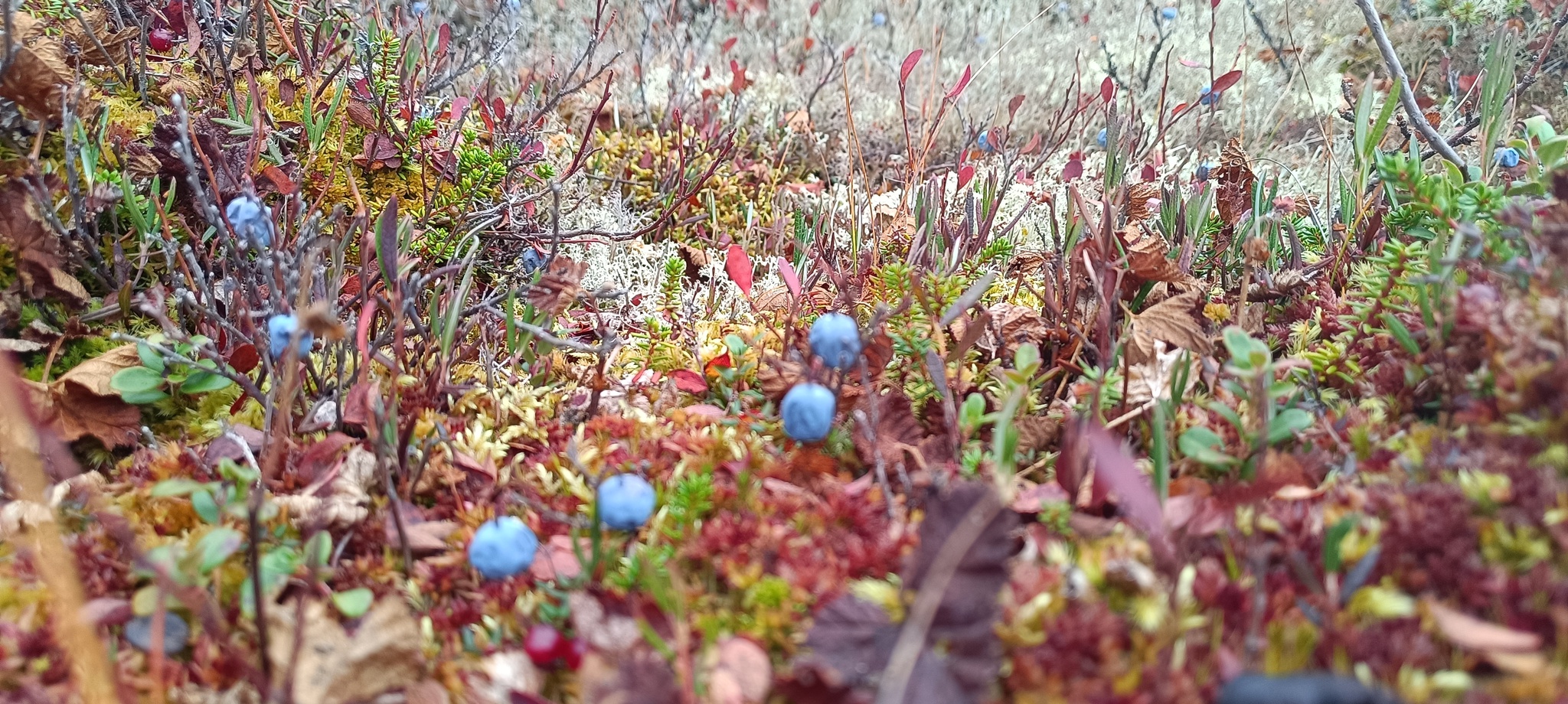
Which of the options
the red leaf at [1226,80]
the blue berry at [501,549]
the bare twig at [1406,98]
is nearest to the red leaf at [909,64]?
the red leaf at [1226,80]

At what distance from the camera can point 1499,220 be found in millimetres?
1149

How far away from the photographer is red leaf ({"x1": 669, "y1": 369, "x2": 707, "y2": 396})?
1.54m

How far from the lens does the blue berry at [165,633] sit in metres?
0.98

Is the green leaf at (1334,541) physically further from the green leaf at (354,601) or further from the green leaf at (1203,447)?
the green leaf at (354,601)

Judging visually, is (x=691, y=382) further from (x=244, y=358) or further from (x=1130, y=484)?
(x=1130, y=484)

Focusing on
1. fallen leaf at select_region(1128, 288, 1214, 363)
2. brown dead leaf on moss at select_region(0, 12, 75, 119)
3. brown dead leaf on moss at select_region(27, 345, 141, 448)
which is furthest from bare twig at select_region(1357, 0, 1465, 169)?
brown dead leaf on moss at select_region(0, 12, 75, 119)

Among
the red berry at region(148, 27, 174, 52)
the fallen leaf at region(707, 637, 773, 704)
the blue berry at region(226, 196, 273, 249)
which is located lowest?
the fallen leaf at region(707, 637, 773, 704)

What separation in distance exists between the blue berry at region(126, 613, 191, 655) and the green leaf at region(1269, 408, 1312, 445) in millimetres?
1302

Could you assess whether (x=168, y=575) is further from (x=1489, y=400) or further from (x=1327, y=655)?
(x=1489, y=400)

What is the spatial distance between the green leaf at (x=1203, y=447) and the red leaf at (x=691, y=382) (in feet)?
2.53

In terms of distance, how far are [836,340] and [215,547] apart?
30.2 inches

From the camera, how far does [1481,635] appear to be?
77 centimetres

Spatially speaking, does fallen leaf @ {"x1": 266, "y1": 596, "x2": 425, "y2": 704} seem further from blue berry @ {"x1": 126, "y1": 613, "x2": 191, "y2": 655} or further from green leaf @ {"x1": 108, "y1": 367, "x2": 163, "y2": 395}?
green leaf @ {"x1": 108, "y1": 367, "x2": 163, "y2": 395}

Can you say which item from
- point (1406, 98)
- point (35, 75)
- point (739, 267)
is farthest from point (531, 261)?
point (1406, 98)
